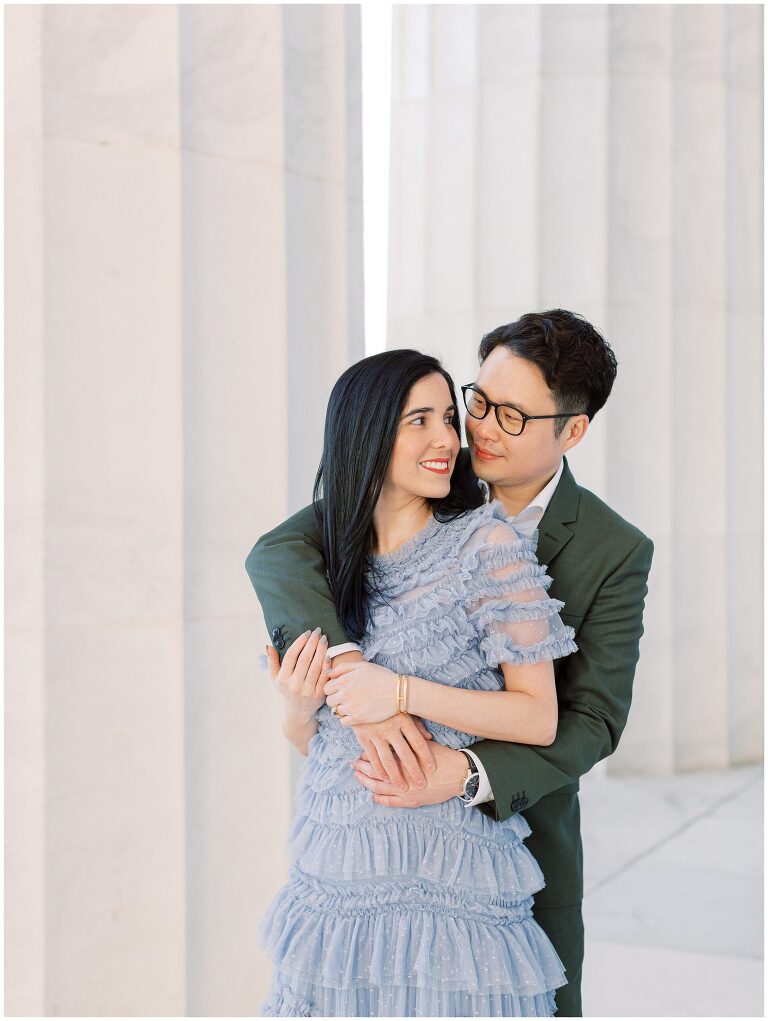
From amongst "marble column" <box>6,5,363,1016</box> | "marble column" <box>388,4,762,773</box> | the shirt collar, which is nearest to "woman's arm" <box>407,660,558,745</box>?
the shirt collar

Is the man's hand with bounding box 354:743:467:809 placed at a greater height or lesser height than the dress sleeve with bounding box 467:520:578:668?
lesser

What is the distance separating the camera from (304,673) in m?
2.39

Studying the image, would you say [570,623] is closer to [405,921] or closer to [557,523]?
[557,523]

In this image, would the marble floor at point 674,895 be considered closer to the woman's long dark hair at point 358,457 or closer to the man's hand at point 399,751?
the man's hand at point 399,751

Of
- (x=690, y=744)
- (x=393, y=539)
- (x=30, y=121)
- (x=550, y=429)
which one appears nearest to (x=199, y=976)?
(x=393, y=539)

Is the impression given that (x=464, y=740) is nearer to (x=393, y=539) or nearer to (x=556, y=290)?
(x=393, y=539)

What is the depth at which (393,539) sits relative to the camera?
2533 millimetres

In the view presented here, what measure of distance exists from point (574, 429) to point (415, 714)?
32.1 inches

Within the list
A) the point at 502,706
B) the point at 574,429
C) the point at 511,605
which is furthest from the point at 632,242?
the point at 502,706

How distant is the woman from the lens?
2328 mm

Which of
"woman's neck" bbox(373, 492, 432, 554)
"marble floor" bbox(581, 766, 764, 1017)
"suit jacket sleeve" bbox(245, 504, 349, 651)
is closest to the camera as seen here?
"suit jacket sleeve" bbox(245, 504, 349, 651)

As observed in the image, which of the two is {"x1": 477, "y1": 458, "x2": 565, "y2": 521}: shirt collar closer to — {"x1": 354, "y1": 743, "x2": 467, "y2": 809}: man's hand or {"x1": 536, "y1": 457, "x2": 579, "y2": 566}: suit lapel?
{"x1": 536, "y1": 457, "x2": 579, "y2": 566}: suit lapel

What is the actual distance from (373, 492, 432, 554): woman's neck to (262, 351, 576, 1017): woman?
54mm

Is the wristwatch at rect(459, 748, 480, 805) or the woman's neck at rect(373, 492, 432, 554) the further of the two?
the woman's neck at rect(373, 492, 432, 554)
